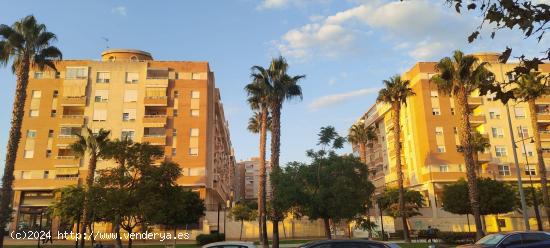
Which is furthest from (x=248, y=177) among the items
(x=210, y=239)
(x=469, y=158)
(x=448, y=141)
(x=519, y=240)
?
(x=519, y=240)

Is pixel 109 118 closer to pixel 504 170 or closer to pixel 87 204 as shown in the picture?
pixel 87 204

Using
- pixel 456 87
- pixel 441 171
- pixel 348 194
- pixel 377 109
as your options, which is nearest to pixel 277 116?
pixel 348 194

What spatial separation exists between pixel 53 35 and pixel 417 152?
51.6m

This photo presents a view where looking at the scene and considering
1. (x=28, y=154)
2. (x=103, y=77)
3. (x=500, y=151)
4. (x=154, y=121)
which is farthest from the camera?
(x=103, y=77)

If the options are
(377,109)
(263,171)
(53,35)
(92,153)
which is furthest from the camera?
(377,109)

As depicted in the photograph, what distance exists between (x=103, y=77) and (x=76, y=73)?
12.6ft

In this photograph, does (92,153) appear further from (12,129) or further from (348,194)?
(348,194)

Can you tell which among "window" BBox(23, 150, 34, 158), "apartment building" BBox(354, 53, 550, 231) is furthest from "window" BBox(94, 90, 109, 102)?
"apartment building" BBox(354, 53, 550, 231)

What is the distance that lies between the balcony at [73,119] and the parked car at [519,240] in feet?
192

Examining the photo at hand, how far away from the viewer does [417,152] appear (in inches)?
2509

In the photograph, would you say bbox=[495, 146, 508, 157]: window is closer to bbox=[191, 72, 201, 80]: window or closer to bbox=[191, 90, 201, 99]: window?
bbox=[191, 90, 201, 99]: window

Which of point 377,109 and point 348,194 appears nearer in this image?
point 348,194

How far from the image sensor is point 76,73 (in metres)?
63.6

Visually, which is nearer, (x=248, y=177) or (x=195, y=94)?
(x=195, y=94)
